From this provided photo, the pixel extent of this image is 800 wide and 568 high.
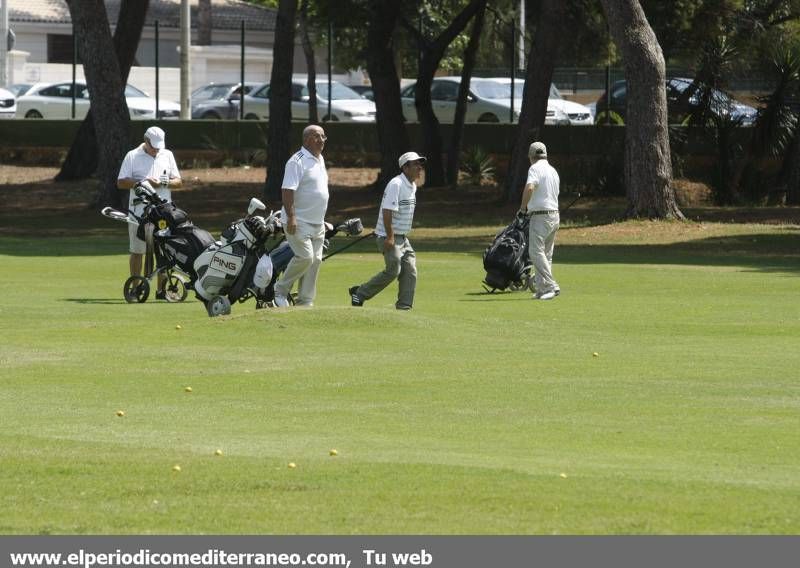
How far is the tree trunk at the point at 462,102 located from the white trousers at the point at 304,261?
23.2 metres

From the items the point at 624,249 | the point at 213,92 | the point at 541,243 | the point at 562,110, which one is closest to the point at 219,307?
the point at 541,243

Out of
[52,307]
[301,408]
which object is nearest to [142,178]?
[52,307]

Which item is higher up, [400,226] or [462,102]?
[400,226]

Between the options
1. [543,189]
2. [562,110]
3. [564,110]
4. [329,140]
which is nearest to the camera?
[543,189]

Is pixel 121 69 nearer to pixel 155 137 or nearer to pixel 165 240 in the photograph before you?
pixel 155 137

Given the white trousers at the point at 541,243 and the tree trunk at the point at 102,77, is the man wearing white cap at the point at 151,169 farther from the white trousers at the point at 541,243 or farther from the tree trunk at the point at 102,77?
the tree trunk at the point at 102,77

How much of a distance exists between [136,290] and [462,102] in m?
22.6

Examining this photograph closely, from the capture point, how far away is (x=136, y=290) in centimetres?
1928

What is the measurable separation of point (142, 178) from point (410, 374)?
683cm

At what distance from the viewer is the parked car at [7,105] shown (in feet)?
171

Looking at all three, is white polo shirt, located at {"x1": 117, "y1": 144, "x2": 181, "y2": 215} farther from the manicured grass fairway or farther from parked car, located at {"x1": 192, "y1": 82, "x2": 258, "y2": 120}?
parked car, located at {"x1": 192, "y1": 82, "x2": 258, "y2": 120}

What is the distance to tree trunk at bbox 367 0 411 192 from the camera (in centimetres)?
3775

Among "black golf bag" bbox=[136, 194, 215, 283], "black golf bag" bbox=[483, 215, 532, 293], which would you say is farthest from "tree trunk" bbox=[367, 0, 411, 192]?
"black golf bag" bbox=[136, 194, 215, 283]

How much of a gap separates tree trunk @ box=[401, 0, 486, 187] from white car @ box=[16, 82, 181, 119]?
11.8 meters
